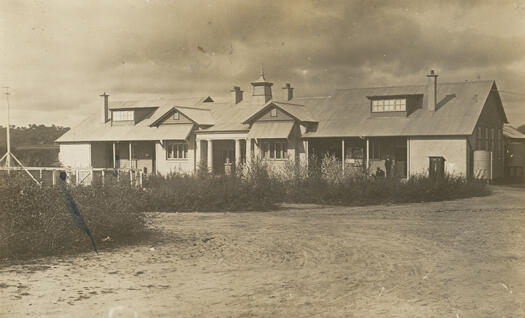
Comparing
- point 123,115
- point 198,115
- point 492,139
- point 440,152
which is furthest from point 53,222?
point 123,115

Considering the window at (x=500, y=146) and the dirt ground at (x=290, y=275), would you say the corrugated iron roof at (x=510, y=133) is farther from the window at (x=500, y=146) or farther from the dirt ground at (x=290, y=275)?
the dirt ground at (x=290, y=275)

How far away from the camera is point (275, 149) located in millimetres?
33906

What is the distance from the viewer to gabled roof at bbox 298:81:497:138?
29609 mm

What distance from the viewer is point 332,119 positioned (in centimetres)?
3366

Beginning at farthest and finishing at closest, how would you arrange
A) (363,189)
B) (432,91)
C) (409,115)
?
(409,115), (432,91), (363,189)

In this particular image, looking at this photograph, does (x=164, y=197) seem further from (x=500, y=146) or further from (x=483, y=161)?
(x=500, y=146)

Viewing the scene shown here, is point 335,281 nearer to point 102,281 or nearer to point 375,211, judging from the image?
point 102,281

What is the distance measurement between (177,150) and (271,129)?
23.7ft

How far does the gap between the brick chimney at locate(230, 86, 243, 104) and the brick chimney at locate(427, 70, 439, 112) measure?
13.8m

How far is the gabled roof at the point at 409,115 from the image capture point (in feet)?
97.1

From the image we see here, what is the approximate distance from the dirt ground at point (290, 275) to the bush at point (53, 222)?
643 millimetres

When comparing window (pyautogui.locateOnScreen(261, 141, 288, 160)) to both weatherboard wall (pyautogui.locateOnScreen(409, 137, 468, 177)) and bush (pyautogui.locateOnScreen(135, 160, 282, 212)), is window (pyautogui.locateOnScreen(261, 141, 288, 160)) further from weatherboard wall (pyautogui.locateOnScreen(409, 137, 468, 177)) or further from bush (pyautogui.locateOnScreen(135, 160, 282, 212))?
bush (pyautogui.locateOnScreen(135, 160, 282, 212))

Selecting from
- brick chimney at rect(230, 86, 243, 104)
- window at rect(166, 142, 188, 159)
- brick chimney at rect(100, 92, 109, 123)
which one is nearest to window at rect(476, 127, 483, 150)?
brick chimney at rect(230, 86, 243, 104)

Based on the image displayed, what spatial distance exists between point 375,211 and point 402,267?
8.56 metres
